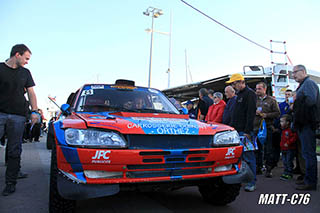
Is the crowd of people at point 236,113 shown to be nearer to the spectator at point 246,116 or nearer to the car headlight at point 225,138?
the spectator at point 246,116

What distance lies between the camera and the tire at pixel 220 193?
2857 mm

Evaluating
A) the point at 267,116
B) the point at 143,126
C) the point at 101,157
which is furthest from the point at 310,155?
the point at 101,157

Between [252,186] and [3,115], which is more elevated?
[3,115]

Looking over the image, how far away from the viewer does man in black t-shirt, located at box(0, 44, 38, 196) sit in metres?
3.50

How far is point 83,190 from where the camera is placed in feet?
6.68

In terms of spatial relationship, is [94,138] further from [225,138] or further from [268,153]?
[268,153]

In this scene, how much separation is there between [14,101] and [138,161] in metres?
2.43

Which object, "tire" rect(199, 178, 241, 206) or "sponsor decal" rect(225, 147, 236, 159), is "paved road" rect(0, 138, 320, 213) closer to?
"tire" rect(199, 178, 241, 206)

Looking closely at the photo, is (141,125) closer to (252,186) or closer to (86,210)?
(86,210)

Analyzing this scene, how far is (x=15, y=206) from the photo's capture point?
2.97 metres

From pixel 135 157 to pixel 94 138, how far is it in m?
0.39

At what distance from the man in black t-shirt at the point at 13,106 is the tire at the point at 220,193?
261cm

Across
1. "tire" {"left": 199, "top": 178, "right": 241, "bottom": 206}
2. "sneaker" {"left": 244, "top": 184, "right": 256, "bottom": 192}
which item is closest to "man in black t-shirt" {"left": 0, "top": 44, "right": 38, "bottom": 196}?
"tire" {"left": 199, "top": 178, "right": 241, "bottom": 206}

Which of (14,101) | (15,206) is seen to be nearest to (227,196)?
(15,206)
